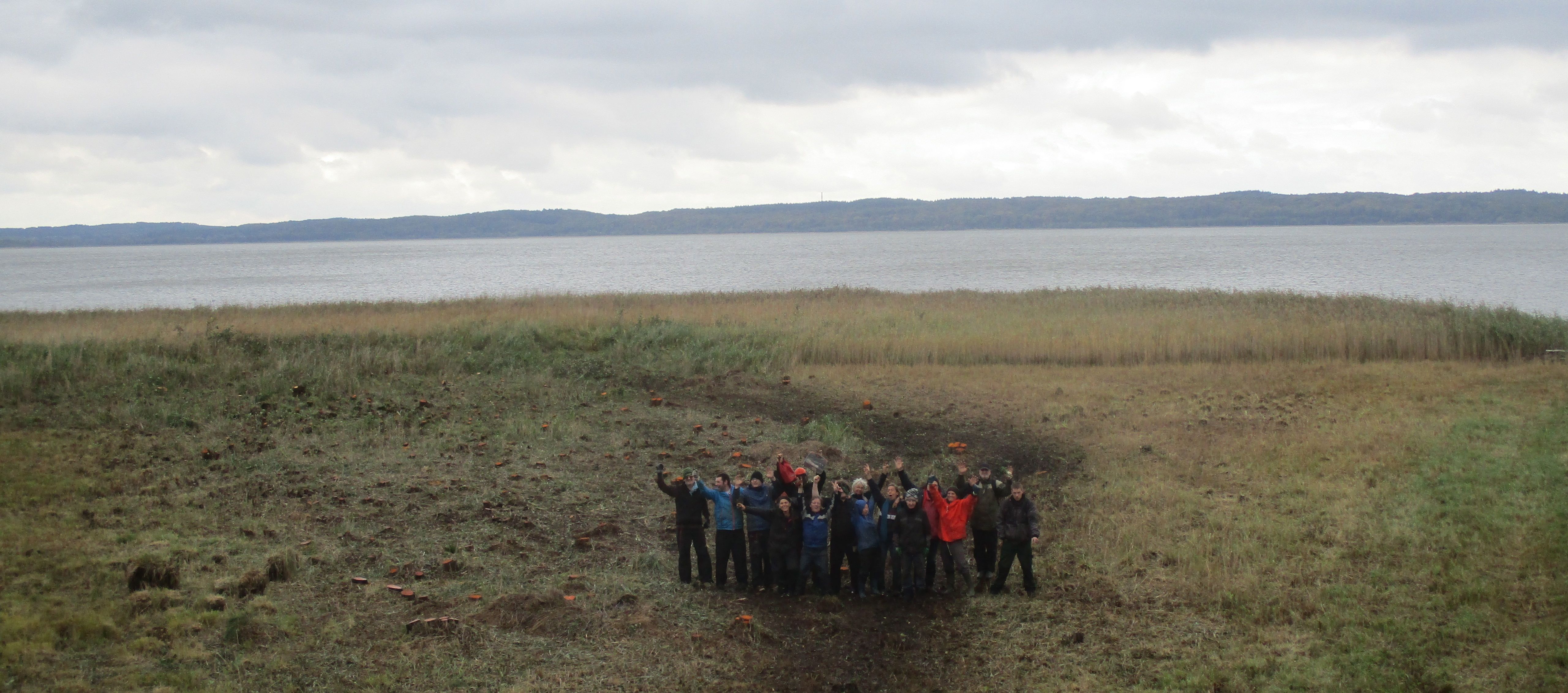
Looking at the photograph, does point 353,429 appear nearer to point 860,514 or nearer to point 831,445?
point 831,445

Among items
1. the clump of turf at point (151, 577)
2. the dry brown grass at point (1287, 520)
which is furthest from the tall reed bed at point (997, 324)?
the clump of turf at point (151, 577)

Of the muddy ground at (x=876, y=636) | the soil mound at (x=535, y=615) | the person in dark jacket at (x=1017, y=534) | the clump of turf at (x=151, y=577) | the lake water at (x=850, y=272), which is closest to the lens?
the muddy ground at (x=876, y=636)

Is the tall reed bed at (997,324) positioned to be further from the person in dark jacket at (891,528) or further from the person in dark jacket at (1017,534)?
the person in dark jacket at (1017,534)

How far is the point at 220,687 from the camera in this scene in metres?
7.75

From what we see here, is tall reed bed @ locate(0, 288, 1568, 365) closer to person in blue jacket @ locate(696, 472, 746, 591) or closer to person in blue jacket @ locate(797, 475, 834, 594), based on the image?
person in blue jacket @ locate(696, 472, 746, 591)

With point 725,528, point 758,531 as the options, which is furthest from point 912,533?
point 725,528

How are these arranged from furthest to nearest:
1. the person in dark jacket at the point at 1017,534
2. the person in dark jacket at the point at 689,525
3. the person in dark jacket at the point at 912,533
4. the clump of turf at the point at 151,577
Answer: the person in dark jacket at the point at 689,525, the person in dark jacket at the point at 912,533, the person in dark jacket at the point at 1017,534, the clump of turf at the point at 151,577

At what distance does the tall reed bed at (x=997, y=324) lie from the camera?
25.3 metres

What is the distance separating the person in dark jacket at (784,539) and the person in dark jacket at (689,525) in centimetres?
51

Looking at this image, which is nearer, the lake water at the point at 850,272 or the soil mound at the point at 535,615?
the soil mound at the point at 535,615

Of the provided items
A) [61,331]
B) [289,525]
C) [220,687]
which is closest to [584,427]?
[289,525]

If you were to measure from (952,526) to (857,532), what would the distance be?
1082 mm

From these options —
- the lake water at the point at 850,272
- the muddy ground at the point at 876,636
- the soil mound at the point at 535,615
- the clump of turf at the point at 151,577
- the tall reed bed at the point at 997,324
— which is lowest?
the muddy ground at the point at 876,636

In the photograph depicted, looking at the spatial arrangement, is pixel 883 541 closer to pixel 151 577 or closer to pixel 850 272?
pixel 151 577
